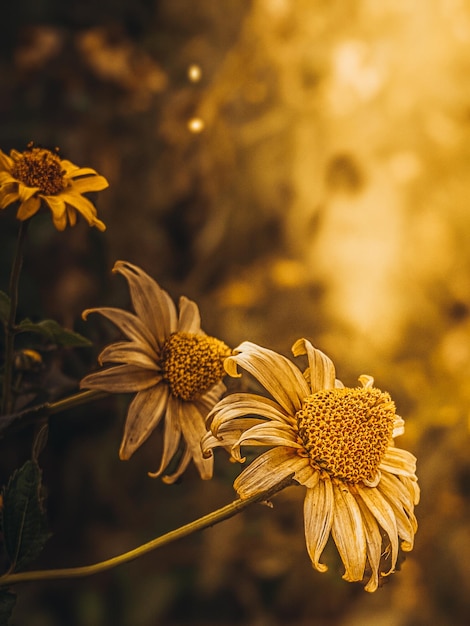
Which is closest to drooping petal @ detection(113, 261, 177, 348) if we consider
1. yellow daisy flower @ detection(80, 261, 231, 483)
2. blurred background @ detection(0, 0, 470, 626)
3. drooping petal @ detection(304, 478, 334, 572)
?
yellow daisy flower @ detection(80, 261, 231, 483)

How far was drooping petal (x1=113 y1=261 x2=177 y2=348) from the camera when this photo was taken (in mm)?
302

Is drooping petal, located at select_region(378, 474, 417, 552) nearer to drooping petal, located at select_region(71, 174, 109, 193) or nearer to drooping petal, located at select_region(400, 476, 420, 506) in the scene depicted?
drooping petal, located at select_region(400, 476, 420, 506)

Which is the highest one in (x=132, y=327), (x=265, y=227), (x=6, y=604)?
(x=265, y=227)

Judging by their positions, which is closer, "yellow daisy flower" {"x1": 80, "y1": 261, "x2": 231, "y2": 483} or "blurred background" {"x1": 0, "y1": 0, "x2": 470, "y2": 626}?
"yellow daisy flower" {"x1": 80, "y1": 261, "x2": 231, "y2": 483}

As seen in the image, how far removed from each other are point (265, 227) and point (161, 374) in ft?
2.07

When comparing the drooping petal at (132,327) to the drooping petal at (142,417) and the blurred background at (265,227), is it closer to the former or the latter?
the drooping petal at (142,417)

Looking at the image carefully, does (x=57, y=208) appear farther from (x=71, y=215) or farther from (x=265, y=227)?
(x=265, y=227)

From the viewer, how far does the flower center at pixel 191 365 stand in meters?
0.29

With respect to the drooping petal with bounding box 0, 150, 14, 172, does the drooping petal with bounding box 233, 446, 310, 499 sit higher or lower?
lower

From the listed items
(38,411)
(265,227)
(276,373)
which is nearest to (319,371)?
(276,373)

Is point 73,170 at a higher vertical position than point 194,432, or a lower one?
higher

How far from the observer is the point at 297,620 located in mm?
850

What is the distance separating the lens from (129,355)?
0.93 ft

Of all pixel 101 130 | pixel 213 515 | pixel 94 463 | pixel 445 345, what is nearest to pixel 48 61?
pixel 101 130
